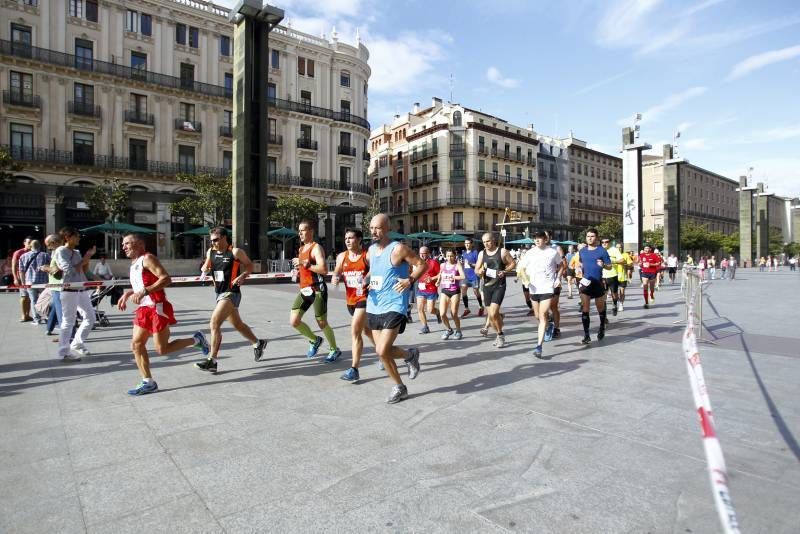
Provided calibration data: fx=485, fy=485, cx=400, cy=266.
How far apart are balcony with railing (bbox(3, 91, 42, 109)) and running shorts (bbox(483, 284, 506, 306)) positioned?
1329 inches

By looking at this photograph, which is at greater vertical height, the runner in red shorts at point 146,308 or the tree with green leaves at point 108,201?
the tree with green leaves at point 108,201

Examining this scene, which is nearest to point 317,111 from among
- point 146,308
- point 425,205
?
point 425,205

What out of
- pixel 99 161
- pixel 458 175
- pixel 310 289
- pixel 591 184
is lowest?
pixel 310 289

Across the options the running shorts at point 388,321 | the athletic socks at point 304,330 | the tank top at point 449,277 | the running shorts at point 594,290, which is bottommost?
the athletic socks at point 304,330

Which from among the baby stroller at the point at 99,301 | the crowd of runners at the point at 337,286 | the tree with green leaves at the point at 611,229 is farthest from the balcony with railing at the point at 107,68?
the tree with green leaves at the point at 611,229

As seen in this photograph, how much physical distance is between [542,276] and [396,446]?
4.03 metres

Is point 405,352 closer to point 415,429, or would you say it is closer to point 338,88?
point 415,429

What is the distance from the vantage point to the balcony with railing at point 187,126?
34.7 metres

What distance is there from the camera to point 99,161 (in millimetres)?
31453

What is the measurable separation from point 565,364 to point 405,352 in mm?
2360

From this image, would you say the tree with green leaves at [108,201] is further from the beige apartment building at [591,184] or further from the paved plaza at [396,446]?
the beige apartment building at [591,184]

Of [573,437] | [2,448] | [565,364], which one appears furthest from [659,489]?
[2,448]

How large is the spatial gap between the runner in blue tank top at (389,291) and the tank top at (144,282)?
7.17 ft

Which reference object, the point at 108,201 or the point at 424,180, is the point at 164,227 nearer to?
the point at 108,201
